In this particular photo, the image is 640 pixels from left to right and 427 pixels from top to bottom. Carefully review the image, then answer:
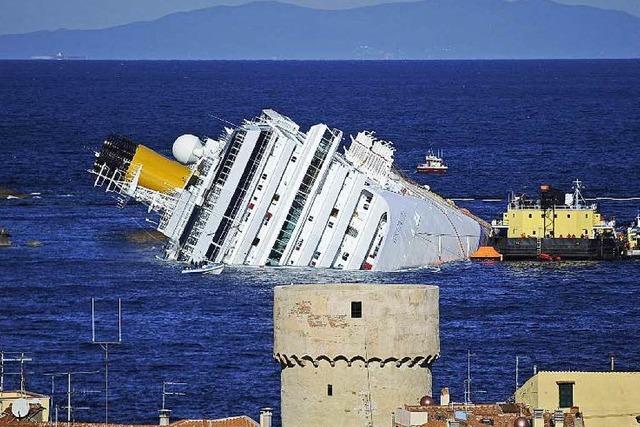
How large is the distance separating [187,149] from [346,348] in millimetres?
76864

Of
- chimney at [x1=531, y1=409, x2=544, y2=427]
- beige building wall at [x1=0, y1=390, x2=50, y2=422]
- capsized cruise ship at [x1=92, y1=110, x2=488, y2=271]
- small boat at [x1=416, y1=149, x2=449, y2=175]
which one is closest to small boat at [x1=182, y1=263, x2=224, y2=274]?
capsized cruise ship at [x1=92, y1=110, x2=488, y2=271]

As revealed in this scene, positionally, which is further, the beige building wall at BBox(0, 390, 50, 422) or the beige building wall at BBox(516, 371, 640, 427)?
the beige building wall at BBox(0, 390, 50, 422)

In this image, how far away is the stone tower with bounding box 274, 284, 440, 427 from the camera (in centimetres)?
4159

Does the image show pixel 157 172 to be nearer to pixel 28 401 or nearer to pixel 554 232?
pixel 554 232

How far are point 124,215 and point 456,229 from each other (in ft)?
93.2

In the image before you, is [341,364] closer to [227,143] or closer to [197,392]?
[197,392]

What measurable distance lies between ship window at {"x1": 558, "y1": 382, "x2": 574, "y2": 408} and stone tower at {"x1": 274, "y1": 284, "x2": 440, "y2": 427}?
20.9ft

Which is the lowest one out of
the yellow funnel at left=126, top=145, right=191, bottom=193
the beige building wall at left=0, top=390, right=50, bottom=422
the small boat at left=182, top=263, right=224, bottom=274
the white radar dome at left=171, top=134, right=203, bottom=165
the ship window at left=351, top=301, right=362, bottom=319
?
the beige building wall at left=0, top=390, right=50, bottom=422

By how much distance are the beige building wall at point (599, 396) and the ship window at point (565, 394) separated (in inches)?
3.0

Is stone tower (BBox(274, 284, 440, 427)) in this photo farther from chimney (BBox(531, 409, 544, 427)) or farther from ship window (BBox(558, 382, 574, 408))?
ship window (BBox(558, 382, 574, 408))

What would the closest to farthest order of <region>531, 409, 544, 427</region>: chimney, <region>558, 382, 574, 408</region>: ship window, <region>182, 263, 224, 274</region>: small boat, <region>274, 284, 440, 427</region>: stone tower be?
<region>274, 284, 440, 427</region>: stone tower
<region>531, 409, 544, 427</region>: chimney
<region>558, 382, 574, 408</region>: ship window
<region>182, 263, 224, 274</region>: small boat

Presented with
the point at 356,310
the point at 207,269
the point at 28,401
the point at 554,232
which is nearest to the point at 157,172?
the point at 207,269

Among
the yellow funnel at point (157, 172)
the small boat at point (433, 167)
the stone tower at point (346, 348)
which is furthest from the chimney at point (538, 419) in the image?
the small boat at point (433, 167)

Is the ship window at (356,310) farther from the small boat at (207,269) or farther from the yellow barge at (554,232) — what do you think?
the yellow barge at (554,232)
